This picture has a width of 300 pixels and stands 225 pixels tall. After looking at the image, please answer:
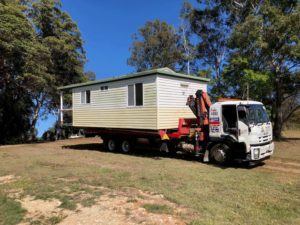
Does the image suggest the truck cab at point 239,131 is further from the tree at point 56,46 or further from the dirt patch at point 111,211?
the tree at point 56,46

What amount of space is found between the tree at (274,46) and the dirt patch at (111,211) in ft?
40.1

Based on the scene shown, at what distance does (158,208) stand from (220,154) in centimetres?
502

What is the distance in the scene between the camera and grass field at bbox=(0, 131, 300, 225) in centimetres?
452

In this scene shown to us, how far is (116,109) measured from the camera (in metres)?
12.5

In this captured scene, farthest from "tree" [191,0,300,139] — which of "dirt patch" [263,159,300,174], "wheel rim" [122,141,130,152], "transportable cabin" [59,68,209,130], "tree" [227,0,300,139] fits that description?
"wheel rim" [122,141,130,152]

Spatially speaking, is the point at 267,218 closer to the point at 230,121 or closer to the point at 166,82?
the point at 230,121

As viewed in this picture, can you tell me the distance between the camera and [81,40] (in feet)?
79.9

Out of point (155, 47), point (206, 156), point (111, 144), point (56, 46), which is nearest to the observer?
point (206, 156)

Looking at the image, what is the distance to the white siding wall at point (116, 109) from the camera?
431 inches

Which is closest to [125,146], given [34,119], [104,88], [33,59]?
[104,88]

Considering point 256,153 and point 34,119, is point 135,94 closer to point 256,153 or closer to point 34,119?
point 256,153

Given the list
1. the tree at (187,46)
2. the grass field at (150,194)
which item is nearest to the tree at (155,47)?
the tree at (187,46)

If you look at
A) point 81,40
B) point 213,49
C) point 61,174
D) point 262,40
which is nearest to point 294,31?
point 262,40

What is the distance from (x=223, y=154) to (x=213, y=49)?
19.3m
